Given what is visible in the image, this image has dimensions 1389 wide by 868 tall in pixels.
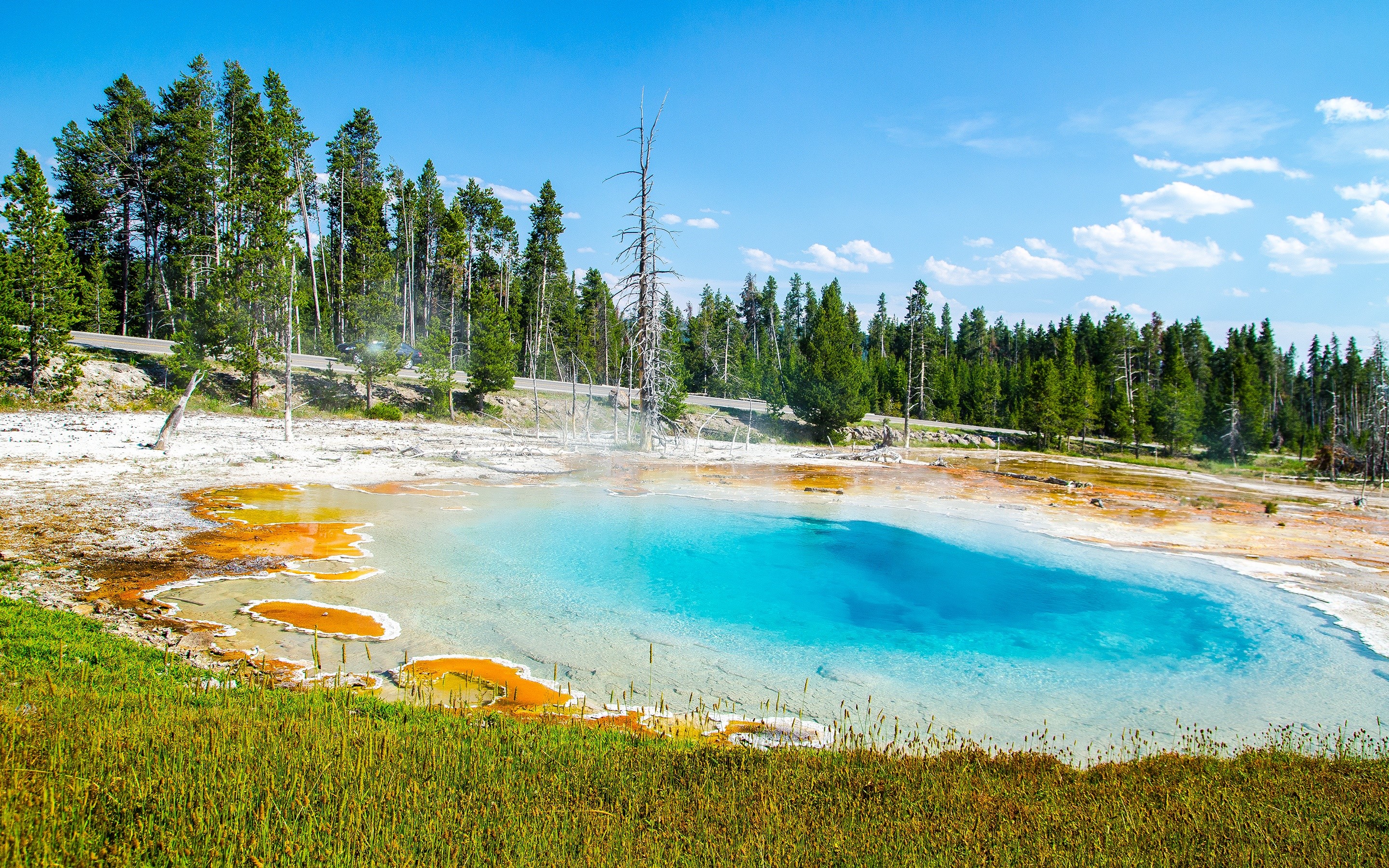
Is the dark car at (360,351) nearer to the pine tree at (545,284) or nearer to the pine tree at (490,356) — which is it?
the pine tree at (490,356)

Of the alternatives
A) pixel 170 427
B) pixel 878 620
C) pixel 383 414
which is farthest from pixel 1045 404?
pixel 170 427

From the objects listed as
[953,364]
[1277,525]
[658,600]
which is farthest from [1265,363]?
[658,600]

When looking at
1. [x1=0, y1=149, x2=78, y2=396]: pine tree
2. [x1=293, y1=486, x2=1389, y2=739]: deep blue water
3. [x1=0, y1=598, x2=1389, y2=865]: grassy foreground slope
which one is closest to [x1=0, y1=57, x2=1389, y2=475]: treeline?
[x1=0, y1=149, x2=78, y2=396]: pine tree

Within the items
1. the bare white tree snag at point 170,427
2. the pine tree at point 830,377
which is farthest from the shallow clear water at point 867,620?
the pine tree at point 830,377

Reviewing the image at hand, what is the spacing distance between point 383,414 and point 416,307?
1171 inches

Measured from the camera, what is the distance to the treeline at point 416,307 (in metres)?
29.6

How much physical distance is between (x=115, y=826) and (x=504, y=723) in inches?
117

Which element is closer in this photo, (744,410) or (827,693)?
(827,693)

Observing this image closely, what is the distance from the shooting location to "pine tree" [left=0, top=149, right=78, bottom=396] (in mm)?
26594

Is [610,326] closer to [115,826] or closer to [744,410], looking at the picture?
[744,410]

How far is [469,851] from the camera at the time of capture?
3586mm

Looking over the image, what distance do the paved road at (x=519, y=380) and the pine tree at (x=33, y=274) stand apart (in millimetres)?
2690

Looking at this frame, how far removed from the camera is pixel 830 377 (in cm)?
4756

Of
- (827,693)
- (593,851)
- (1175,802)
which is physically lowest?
(827,693)
